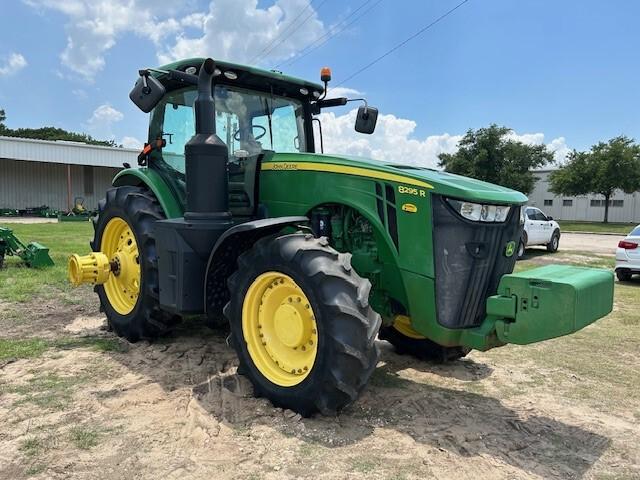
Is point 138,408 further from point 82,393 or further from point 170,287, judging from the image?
point 170,287

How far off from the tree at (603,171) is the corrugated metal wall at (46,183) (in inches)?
1291

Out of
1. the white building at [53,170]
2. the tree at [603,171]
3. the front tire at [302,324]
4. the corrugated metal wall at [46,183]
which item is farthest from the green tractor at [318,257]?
the tree at [603,171]

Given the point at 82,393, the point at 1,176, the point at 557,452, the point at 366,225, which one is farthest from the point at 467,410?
the point at 1,176

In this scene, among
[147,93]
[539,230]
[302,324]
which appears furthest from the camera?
[539,230]

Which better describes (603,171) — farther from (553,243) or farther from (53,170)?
(53,170)

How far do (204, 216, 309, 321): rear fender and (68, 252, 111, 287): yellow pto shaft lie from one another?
1.61m

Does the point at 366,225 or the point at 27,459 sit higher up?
the point at 366,225

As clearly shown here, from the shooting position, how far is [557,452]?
3391 millimetres

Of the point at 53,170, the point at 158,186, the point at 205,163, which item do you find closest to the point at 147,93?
the point at 205,163

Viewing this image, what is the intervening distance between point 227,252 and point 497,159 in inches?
1539

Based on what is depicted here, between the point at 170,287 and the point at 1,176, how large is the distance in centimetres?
3658

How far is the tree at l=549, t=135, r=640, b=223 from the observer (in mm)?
38312

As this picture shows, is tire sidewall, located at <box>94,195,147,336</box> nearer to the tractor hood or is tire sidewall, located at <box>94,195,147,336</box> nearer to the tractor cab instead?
the tractor cab

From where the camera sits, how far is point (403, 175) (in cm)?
385
